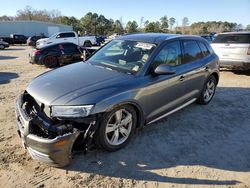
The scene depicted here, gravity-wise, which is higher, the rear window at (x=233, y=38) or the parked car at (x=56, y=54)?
the rear window at (x=233, y=38)

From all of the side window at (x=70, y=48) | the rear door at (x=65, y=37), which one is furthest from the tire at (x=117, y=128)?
the rear door at (x=65, y=37)

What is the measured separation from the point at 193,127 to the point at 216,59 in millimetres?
2219

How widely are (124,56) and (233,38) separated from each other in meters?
7.36

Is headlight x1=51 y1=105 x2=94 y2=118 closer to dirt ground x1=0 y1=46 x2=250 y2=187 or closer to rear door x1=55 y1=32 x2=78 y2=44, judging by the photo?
dirt ground x1=0 y1=46 x2=250 y2=187

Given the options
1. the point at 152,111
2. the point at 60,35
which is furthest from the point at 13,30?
the point at 152,111

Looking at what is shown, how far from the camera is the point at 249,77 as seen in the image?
10.1 metres

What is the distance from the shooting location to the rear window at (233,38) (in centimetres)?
1013

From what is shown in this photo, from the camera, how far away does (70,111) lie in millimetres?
3418

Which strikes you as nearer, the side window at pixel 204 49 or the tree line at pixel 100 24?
the side window at pixel 204 49

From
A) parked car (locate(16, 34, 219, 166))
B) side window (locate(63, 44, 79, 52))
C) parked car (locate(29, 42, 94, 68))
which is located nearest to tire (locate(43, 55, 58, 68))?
parked car (locate(29, 42, 94, 68))

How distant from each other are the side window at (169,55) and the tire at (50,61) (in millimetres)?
9215

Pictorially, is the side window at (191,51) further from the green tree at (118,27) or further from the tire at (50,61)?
the green tree at (118,27)

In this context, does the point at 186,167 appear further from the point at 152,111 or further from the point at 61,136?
the point at 61,136

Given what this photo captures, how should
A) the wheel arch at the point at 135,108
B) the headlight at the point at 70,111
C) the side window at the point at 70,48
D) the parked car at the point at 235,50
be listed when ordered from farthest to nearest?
the side window at the point at 70,48, the parked car at the point at 235,50, the wheel arch at the point at 135,108, the headlight at the point at 70,111
